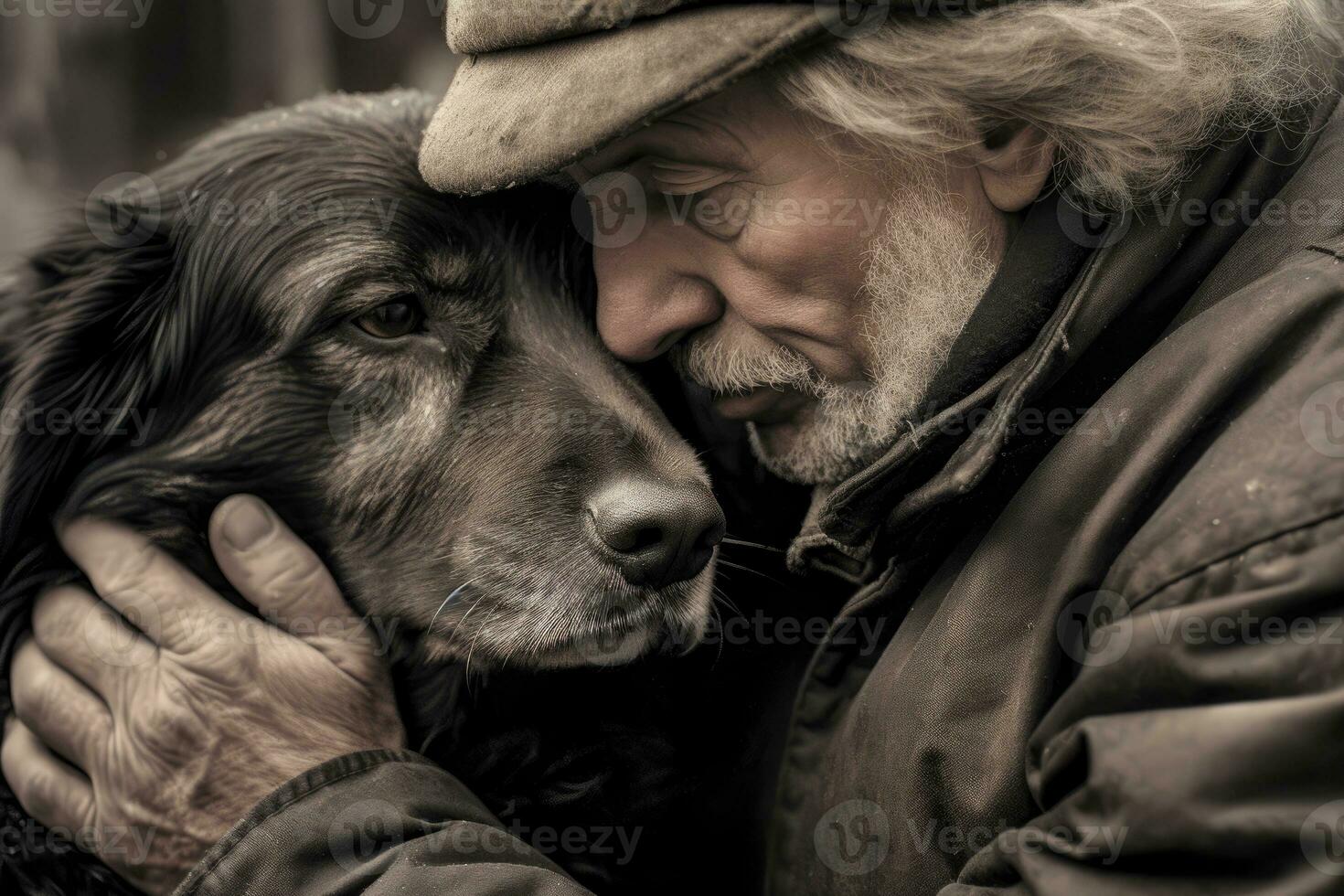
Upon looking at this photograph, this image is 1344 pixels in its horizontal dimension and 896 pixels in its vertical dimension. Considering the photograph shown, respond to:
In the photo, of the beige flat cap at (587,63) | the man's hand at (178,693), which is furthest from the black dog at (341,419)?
the beige flat cap at (587,63)

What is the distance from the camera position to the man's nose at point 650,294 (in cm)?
227

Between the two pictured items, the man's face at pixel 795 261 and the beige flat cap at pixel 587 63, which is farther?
the man's face at pixel 795 261

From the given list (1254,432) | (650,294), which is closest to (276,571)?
(650,294)

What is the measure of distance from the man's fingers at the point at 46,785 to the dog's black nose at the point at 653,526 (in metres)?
1.03

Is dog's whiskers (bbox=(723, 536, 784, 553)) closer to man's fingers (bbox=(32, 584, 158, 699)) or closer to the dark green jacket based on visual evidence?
the dark green jacket

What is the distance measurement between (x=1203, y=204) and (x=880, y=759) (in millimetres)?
1066

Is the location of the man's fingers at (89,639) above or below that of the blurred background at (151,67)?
below

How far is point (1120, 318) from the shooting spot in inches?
73.5

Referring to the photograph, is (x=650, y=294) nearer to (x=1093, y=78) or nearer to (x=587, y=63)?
(x=587, y=63)

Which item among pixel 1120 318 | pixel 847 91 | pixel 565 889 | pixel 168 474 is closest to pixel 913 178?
pixel 847 91

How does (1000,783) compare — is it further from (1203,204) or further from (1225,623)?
(1203,204)

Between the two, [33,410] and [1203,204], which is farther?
[33,410]

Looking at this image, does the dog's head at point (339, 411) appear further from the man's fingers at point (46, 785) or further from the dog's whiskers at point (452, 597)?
the man's fingers at point (46, 785)

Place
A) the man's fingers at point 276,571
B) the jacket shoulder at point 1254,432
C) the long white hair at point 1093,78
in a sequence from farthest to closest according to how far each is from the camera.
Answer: the man's fingers at point 276,571 → the long white hair at point 1093,78 → the jacket shoulder at point 1254,432
